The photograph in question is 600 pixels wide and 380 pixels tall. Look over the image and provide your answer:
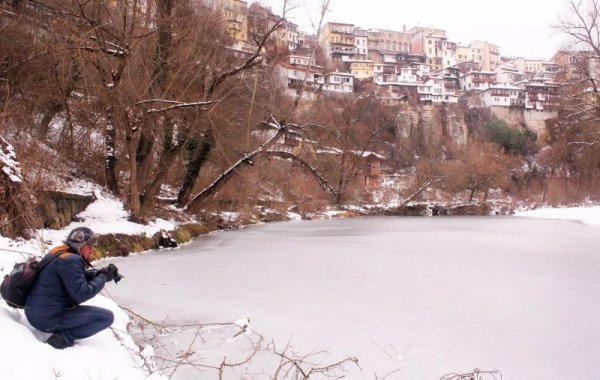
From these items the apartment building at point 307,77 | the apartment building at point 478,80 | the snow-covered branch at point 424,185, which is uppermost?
the apartment building at point 478,80

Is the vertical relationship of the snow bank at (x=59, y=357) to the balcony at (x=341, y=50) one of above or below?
below

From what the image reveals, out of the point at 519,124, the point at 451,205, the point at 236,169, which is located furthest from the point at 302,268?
the point at 519,124

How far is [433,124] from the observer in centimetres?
7494

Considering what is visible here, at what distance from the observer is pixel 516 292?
670 cm

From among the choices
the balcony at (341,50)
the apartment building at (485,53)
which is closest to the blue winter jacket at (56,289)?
the balcony at (341,50)

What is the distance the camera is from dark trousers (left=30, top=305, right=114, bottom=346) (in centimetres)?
353

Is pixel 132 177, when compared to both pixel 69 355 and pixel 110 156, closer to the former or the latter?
pixel 110 156

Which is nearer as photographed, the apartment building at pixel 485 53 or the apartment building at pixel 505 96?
the apartment building at pixel 505 96

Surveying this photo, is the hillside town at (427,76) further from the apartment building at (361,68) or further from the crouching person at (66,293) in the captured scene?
the crouching person at (66,293)

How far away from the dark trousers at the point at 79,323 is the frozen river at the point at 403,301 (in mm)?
1590

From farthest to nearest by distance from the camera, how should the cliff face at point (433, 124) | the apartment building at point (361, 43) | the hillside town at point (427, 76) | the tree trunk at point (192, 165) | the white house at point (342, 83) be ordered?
the apartment building at point (361, 43), the white house at point (342, 83), the hillside town at point (427, 76), the cliff face at point (433, 124), the tree trunk at point (192, 165)

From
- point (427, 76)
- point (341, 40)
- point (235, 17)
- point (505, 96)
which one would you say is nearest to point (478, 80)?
point (427, 76)

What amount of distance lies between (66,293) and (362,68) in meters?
96.2

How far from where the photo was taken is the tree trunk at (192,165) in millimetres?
16531
